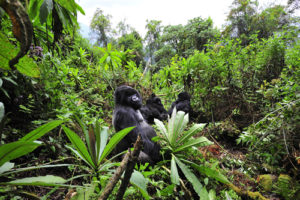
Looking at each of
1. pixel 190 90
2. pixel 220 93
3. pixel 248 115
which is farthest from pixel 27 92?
pixel 248 115

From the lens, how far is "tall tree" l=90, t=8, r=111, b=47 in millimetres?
12892

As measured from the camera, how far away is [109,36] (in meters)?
13.7

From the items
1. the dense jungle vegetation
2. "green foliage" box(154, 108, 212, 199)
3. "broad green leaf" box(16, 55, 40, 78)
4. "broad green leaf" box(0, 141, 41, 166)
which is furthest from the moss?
"broad green leaf" box(16, 55, 40, 78)

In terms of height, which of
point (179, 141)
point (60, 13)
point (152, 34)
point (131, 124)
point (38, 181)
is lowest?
Answer: point (179, 141)

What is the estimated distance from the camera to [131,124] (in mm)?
1531

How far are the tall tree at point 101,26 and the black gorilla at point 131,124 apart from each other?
12847 millimetres

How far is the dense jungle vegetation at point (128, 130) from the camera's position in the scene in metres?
0.57

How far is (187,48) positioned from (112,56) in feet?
39.1

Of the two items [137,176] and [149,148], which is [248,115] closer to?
[149,148]

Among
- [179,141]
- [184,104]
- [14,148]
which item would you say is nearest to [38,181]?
[14,148]

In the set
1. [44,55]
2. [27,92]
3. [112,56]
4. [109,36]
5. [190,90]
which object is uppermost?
[109,36]

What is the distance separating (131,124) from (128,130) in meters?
0.73

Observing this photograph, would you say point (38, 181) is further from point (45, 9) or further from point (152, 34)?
point (152, 34)

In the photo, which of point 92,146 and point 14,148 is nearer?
point 14,148
